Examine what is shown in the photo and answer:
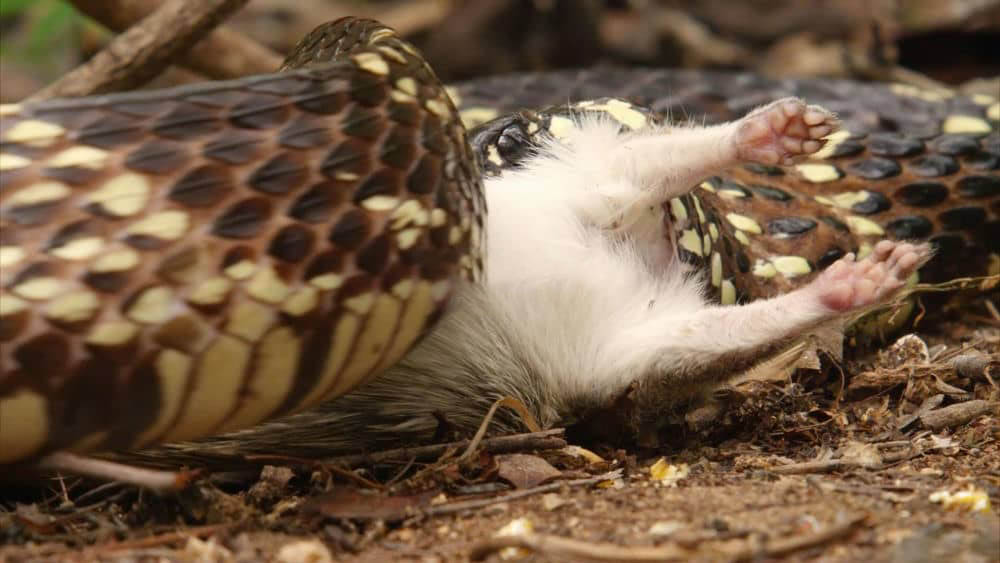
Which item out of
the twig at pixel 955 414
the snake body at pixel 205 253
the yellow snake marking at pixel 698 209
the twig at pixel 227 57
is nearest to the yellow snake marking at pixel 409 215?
the snake body at pixel 205 253

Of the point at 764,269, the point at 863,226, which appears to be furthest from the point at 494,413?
the point at 863,226

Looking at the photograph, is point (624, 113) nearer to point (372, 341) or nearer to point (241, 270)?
point (372, 341)

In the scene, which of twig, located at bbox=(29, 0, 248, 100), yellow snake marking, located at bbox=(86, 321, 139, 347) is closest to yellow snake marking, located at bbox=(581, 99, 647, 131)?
yellow snake marking, located at bbox=(86, 321, 139, 347)

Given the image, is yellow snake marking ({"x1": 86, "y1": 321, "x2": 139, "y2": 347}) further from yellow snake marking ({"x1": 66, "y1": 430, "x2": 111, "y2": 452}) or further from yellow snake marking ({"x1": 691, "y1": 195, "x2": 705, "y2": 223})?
yellow snake marking ({"x1": 691, "y1": 195, "x2": 705, "y2": 223})

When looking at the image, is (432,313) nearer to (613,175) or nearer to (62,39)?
(613,175)

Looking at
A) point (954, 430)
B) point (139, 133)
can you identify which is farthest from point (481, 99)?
point (139, 133)

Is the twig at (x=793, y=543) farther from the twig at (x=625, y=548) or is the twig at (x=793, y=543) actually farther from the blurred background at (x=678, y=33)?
the blurred background at (x=678, y=33)
